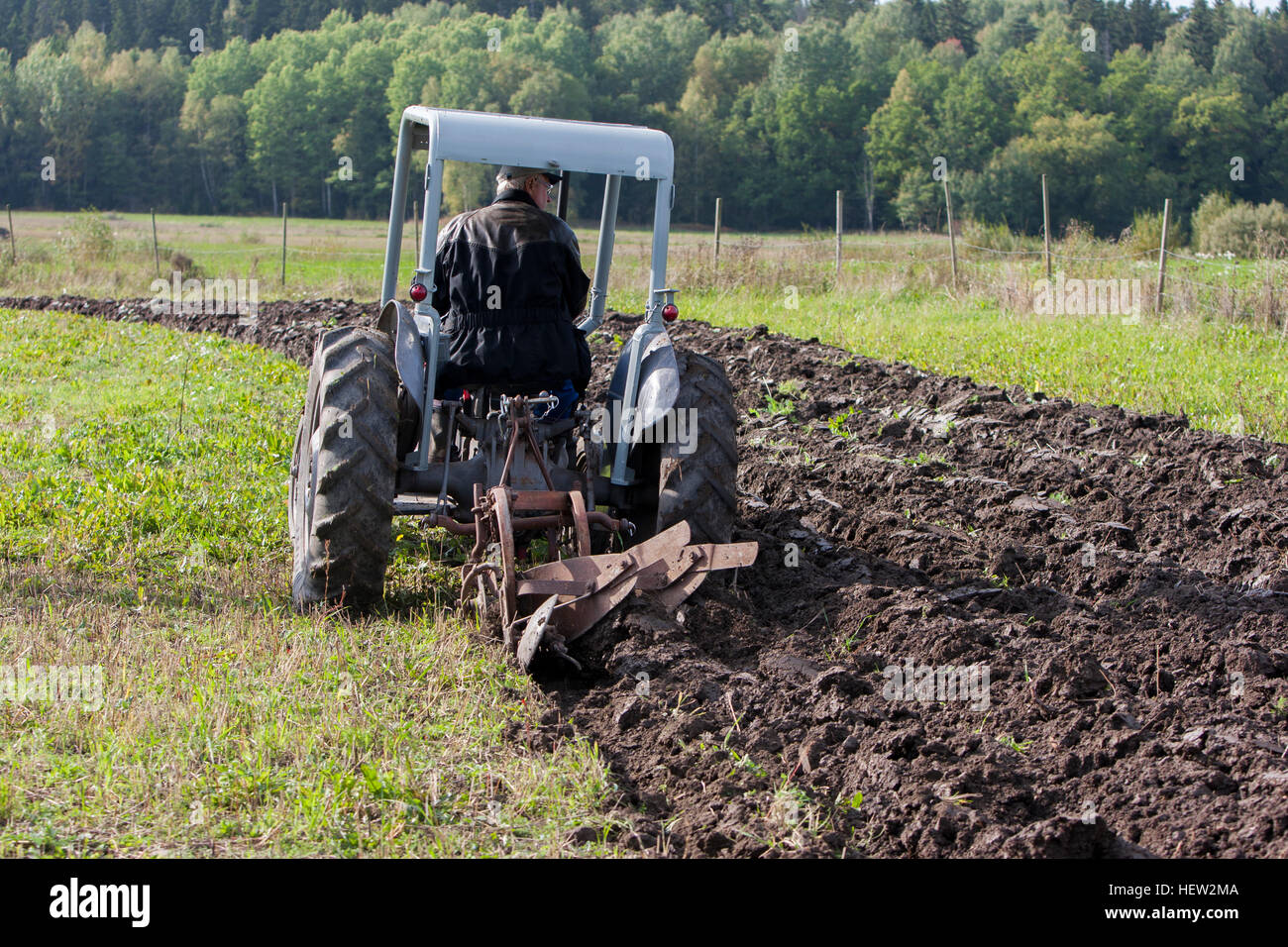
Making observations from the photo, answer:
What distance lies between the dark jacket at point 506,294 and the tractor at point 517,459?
12 centimetres

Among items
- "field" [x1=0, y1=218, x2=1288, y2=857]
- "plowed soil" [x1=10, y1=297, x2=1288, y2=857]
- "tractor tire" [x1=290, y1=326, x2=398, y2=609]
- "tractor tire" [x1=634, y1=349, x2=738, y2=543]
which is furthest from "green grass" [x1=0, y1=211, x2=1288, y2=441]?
"tractor tire" [x1=290, y1=326, x2=398, y2=609]

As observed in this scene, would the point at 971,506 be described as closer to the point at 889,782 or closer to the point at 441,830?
the point at 889,782

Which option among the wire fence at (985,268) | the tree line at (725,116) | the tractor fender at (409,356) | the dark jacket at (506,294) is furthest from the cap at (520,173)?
the tree line at (725,116)

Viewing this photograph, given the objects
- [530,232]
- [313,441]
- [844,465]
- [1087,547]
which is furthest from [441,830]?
[844,465]

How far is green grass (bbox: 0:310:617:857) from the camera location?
3.35 metres

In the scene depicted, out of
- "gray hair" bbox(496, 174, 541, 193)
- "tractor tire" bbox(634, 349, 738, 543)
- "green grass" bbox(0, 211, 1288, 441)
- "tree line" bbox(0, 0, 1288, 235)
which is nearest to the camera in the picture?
"tractor tire" bbox(634, 349, 738, 543)

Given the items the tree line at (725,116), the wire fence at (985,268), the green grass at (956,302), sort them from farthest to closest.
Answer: the tree line at (725,116) → the wire fence at (985,268) → the green grass at (956,302)

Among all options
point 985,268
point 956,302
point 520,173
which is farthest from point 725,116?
point 520,173

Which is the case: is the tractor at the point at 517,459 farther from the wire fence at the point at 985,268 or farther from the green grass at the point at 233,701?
the wire fence at the point at 985,268

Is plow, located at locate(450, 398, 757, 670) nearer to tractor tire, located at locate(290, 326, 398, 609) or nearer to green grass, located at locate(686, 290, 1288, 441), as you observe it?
tractor tire, located at locate(290, 326, 398, 609)

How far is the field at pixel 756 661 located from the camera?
3.41 metres

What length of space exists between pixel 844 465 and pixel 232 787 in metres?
5.24

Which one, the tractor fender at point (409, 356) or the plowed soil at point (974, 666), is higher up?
the tractor fender at point (409, 356)

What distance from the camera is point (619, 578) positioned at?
4.73m
